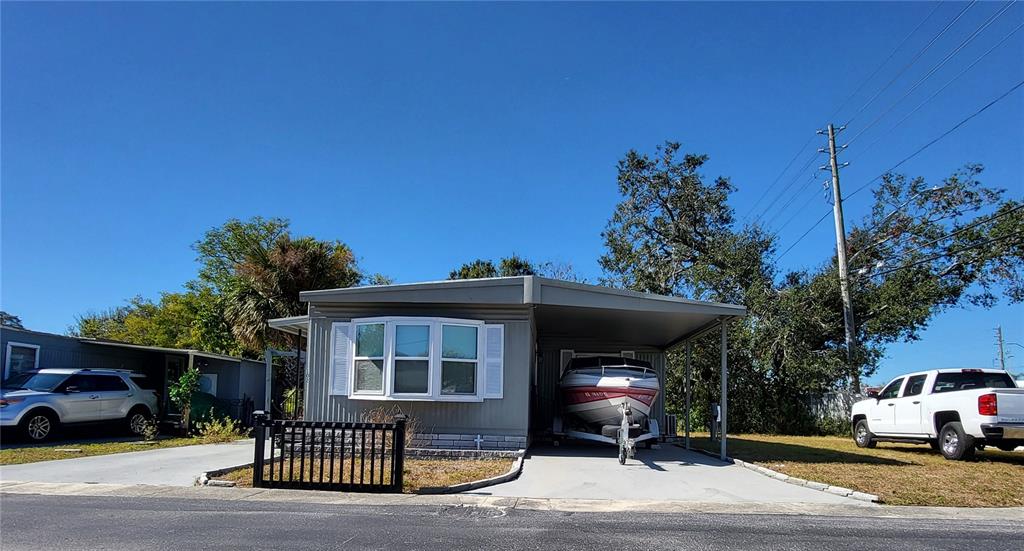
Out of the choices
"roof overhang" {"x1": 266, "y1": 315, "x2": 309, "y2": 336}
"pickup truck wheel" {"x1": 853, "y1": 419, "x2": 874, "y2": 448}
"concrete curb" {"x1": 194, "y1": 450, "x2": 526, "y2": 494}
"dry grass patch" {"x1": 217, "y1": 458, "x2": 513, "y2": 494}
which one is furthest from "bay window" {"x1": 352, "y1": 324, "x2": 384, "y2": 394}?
"pickup truck wheel" {"x1": 853, "y1": 419, "x2": 874, "y2": 448}

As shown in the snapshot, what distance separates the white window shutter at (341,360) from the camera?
1133 cm

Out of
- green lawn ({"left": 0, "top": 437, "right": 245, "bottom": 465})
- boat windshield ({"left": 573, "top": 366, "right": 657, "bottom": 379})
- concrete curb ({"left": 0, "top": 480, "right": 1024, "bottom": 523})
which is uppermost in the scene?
boat windshield ({"left": 573, "top": 366, "right": 657, "bottom": 379})

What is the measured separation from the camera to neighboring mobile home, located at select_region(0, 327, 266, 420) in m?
15.0

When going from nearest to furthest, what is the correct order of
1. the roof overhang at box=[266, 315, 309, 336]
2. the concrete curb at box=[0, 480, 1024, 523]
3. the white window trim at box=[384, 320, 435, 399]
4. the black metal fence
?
the concrete curb at box=[0, 480, 1024, 523]
the black metal fence
the white window trim at box=[384, 320, 435, 399]
the roof overhang at box=[266, 315, 309, 336]

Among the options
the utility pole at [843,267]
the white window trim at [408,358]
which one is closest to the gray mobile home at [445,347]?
the white window trim at [408,358]

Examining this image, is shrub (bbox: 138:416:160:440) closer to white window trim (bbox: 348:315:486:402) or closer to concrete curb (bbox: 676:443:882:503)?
white window trim (bbox: 348:315:486:402)

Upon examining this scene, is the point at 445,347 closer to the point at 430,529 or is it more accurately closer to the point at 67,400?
the point at 430,529

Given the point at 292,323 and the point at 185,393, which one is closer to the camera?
the point at 292,323

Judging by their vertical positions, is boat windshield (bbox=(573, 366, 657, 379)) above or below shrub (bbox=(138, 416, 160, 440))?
above

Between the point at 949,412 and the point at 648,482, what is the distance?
285 inches

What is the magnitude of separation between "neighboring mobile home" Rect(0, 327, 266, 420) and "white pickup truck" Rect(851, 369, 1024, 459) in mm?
15617

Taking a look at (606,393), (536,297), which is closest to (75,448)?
(536,297)

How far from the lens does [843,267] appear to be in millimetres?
21094

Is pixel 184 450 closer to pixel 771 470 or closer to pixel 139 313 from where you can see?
pixel 771 470
